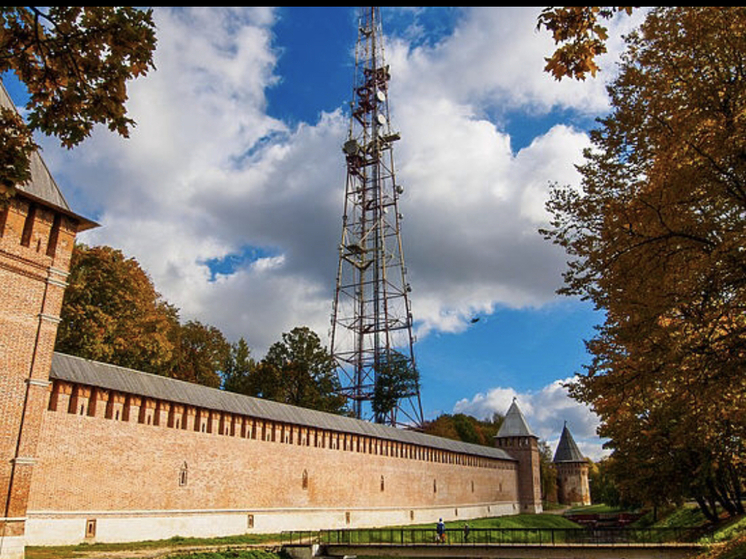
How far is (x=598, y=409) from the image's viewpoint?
48.1 feet

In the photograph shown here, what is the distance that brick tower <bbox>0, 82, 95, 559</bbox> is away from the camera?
45.2ft

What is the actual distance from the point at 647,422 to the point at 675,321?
9337 mm

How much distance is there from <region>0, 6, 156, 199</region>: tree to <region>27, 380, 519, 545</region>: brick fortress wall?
1348 centimetres

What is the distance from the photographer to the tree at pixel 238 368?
37781 mm

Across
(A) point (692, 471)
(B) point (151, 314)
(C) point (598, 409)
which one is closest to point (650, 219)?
(C) point (598, 409)

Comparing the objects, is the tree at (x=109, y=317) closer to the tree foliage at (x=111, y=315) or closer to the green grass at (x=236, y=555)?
the tree foliage at (x=111, y=315)

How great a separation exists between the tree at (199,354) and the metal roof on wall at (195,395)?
9.71 meters

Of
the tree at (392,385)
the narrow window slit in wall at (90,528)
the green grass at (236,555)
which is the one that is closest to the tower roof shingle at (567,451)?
the tree at (392,385)

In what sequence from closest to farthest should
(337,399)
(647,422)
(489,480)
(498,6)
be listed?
1. (498,6)
2. (647,422)
3. (337,399)
4. (489,480)

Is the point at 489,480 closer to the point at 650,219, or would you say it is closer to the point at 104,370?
the point at 104,370

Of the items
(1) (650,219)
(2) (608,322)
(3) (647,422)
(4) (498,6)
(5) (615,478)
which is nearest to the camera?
(4) (498,6)

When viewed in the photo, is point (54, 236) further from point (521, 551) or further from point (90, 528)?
point (521, 551)

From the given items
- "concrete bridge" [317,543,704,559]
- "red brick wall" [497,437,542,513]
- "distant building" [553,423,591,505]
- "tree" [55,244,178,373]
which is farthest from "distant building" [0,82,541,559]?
"distant building" [553,423,591,505]

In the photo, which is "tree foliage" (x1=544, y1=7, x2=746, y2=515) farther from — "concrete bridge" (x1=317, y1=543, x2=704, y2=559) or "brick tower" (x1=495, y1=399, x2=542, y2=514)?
"brick tower" (x1=495, y1=399, x2=542, y2=514)
